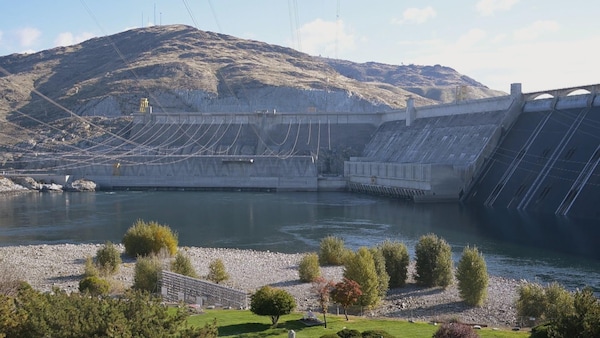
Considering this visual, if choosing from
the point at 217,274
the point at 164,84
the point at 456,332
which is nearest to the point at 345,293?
the point at 456,332

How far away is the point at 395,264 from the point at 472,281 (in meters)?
3.39

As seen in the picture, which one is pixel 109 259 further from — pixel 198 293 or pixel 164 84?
pixel 164 84

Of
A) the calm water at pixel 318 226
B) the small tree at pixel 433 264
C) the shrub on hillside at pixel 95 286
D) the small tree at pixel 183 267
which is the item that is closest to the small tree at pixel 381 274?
the small tree at pixel 433 264

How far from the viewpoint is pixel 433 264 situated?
22.4 m

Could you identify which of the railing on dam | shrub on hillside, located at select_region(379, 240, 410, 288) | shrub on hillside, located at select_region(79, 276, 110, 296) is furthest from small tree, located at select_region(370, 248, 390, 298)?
the railing on dam

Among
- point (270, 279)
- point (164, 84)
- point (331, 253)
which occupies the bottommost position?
point (270, 279)

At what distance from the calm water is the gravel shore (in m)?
3.51

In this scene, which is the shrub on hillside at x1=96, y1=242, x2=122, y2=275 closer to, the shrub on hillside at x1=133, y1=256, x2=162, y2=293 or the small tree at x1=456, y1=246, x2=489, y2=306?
the shrub on hillside at x1=133, y1=256, x2=162, y2=293

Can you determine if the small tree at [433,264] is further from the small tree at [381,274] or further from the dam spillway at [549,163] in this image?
the dam spillway at [549,163]

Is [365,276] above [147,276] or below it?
above

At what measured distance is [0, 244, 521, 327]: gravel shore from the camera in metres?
18.6

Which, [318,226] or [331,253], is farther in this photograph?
[318,226]

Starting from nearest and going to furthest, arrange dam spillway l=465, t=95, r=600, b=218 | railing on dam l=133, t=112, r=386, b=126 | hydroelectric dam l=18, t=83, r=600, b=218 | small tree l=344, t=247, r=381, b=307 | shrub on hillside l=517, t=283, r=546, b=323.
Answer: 1. shrub on hillside l=517, t=283, r=546, b=323
2. small tree l=344, t=247, r=381, b=307
3. dam spillway l=465, t=95, r=600, b=218
4. hydroelectric dam l=18, t=83, r=600, b=218
5. railing on dam l=133, t=112, r=386, b=126

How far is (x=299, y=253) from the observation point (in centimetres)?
3014
